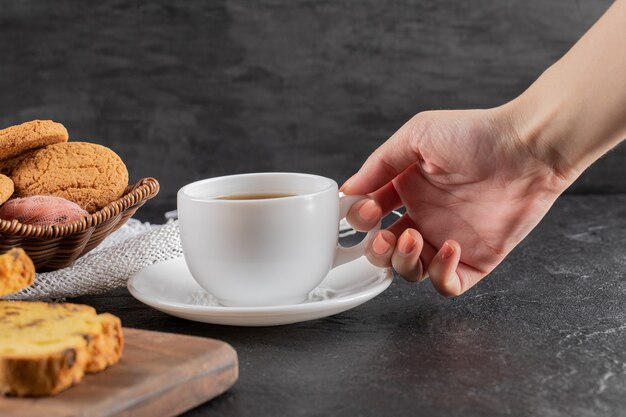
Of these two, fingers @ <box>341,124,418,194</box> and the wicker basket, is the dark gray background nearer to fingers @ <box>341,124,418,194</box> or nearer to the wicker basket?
the wicker basket

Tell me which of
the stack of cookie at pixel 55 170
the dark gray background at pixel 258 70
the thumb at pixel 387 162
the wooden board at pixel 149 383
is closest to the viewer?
the wooden board at pixel 149 383

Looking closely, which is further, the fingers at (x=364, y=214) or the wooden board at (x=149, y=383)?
the fingers at (x=364, y=214)

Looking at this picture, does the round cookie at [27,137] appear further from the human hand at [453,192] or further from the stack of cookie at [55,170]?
the human hand at [453,192]

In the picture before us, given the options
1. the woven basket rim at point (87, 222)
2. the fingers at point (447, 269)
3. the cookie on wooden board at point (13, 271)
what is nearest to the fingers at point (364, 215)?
the fingers at point (447, 269)

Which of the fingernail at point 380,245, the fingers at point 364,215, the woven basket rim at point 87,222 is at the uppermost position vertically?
the fingers at point 364,215

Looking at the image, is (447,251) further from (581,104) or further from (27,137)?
(27,137)

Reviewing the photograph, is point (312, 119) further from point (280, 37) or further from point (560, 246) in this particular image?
point (560, 246)

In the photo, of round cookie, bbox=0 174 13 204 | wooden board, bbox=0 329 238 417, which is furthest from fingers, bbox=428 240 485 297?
round cookie, bbox=0 174 13 204
